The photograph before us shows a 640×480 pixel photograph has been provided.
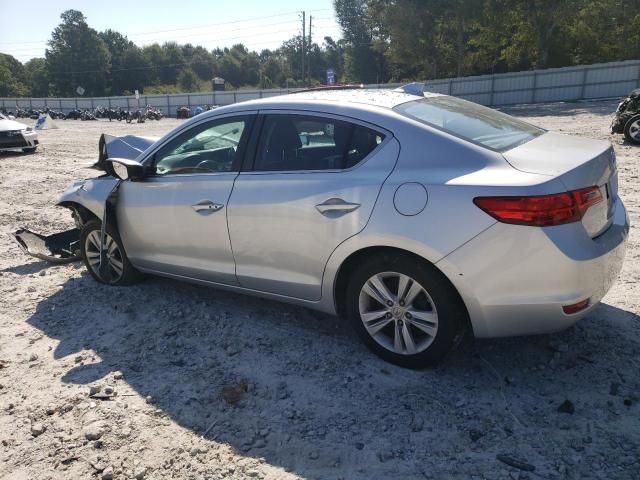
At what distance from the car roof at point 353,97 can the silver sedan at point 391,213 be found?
2cm

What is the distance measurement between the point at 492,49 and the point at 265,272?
45.0 metres

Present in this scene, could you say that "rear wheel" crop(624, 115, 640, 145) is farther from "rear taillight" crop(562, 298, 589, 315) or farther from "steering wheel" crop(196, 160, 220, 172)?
"steering wheel" crop(196, 160, 220, 172)

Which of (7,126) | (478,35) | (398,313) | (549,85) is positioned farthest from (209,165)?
(478,35)

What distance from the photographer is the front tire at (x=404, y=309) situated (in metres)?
2.89

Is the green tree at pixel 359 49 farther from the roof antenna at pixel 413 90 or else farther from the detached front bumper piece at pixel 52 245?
the roof antenna at pixel 413 90

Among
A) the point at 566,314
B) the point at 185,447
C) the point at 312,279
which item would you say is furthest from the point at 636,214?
the point at 185,447

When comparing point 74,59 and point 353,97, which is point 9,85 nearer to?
point 74,59

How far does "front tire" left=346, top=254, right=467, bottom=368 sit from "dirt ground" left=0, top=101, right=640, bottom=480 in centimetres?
15

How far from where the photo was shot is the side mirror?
4.04 metres

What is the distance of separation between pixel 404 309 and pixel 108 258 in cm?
299

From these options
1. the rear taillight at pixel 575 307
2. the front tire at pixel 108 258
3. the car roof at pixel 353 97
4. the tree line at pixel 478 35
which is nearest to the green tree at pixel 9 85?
the tree line at pixel 478 35

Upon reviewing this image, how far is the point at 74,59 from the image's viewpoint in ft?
311

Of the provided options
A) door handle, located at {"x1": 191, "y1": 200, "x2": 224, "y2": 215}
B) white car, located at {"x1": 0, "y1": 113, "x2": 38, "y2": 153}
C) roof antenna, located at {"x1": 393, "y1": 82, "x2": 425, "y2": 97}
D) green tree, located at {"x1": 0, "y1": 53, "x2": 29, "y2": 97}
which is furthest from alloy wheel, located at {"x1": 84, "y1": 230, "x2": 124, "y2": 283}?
green tree, located at {"x1": 0, "y1": 53, "x2": 29, "y2": 97}

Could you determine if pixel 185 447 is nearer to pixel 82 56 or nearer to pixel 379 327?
pixel 379 327
